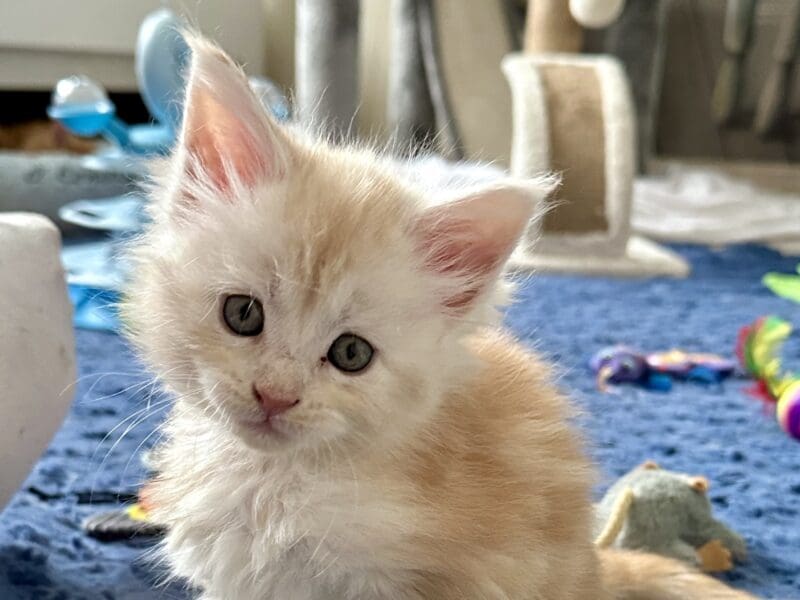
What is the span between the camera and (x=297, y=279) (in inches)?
24.2

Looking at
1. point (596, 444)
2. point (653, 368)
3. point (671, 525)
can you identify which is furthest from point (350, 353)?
point (653, 368)

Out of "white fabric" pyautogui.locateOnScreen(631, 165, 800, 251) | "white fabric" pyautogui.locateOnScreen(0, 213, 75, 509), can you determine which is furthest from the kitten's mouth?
"white fabric" pyautogui.locateOnScreen(631, 165, 800, 251)

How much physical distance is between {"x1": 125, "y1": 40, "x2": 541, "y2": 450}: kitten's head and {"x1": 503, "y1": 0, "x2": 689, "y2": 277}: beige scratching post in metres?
1.43

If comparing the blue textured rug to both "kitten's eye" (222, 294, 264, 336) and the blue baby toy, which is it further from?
"kitten's eye" (222, 294, 264, 336)

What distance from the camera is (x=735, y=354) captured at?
5.44 feet

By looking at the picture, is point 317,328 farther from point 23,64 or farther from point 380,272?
point 23,64

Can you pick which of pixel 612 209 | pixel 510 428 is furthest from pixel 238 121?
pixel 612 209

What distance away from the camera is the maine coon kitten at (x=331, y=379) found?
0.62 meters

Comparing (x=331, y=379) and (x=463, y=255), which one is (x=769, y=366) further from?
(x=331, y=379)

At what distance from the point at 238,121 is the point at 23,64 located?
2406 millimetres

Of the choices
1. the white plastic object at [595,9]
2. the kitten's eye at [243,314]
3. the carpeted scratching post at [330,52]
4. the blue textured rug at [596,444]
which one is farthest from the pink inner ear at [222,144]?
the carpeted scratching post at [330,52]

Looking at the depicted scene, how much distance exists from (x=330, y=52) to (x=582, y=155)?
714 mm

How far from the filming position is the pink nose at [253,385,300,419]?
1.95 ft

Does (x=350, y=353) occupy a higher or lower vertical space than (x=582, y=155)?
higher
